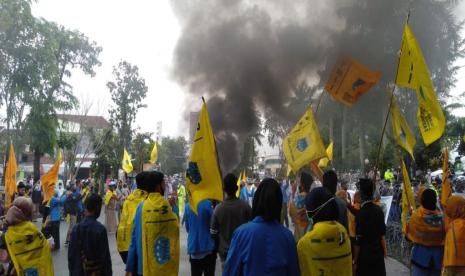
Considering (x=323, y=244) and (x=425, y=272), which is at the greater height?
(x=323, y=244)

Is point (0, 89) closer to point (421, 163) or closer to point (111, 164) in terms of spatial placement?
point (111, 164)

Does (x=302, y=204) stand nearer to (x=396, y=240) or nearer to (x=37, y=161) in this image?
(x=396, y=240)

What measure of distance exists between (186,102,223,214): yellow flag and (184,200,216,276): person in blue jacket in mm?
1194

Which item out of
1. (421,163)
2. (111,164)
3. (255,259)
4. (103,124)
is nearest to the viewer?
(255,259)

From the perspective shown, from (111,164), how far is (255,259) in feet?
107

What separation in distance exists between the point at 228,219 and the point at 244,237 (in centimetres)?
219

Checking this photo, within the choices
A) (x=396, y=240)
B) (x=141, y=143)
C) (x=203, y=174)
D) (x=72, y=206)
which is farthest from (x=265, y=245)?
(x=141, y=143)

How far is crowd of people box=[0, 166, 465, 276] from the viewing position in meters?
2.94

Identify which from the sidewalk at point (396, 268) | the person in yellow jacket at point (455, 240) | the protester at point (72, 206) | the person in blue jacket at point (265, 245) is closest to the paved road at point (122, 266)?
the sidewalk at point (396, 268)

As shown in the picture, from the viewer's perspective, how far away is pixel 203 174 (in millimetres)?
4457

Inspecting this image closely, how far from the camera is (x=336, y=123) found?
4181cm

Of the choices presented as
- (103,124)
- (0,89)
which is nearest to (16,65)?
(0,89)

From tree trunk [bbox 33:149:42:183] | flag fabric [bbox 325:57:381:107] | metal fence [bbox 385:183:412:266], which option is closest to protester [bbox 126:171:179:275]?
flag fabric [bbox 325:57:381:107]

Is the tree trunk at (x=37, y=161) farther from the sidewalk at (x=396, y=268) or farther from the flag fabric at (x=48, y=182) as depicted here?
the sidewalk at (x=396, y=268)
